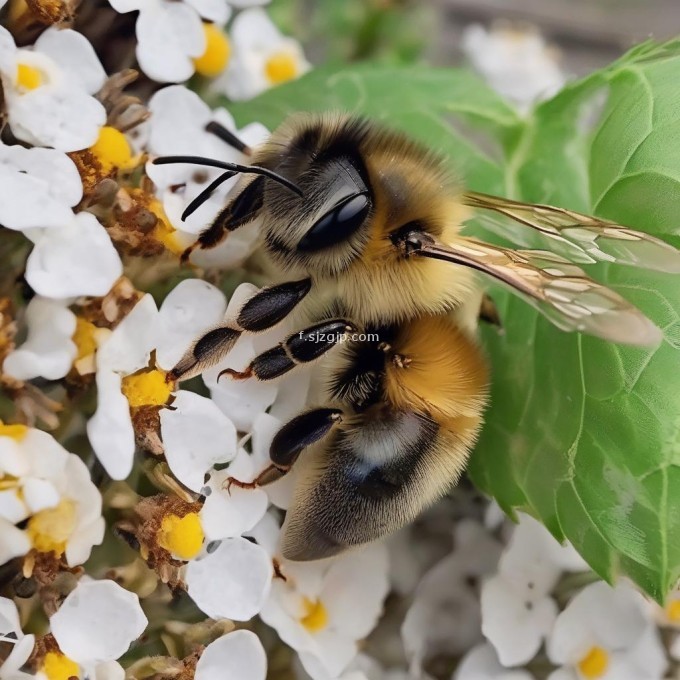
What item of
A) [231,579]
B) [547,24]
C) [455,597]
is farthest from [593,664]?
[547,24]

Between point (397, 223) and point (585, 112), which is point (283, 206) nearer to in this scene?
point (397, 223)

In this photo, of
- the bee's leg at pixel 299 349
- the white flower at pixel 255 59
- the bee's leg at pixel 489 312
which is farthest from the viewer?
the white flower at pixel 255 59

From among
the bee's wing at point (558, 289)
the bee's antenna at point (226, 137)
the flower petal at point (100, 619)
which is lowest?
the flower petal at point (100, 619)

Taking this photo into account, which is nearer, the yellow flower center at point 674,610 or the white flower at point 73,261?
the white flower at point 73,261

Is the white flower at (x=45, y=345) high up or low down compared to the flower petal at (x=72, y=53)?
Result: down

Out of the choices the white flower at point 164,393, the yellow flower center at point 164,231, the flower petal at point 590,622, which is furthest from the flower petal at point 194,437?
the flower petal at point 590,622

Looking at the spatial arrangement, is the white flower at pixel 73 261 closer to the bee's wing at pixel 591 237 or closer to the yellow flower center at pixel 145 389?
the yellow flower center at pixel 145 389

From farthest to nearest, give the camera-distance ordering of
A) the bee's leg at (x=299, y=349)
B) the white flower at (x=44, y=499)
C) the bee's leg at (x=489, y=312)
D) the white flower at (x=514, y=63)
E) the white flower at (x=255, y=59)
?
the white flower at (x=514, y=63) → the white flower at (x=255, y=59) → the bee's leg at (x=489, y=312) → the bee's leg at (x=299, y=349) → the white flower at (x=44, y=499)

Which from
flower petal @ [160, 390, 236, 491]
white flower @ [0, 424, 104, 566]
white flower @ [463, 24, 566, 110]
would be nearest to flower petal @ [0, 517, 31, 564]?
white flower @ [0, 424, 104, 566]
